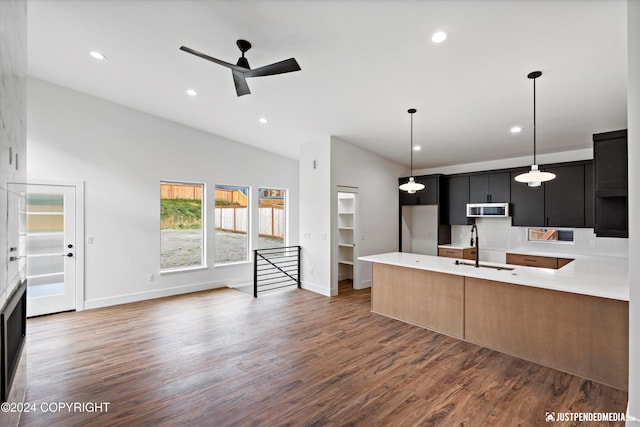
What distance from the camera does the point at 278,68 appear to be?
2627 mm

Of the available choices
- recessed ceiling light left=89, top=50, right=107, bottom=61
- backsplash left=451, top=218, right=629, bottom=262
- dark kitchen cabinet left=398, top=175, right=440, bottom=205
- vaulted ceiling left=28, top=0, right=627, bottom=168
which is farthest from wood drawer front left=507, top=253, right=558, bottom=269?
recessed ceiling light left=89, top=50, right=107, bottom=61

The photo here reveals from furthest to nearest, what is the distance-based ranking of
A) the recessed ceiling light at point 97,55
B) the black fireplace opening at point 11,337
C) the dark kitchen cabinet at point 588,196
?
the dark kitchen cabinet at point 588,196, the recessed ceiling light at point 97,55, the black fireplace opening at point 11,337

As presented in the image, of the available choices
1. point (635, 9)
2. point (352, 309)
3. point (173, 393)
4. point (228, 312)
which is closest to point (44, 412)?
point (173, 393)

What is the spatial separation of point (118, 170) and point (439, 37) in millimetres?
5139

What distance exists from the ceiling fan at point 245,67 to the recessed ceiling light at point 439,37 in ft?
4.12

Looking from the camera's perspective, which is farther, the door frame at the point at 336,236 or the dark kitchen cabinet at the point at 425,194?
the dark kitchen cabinet at the point at 425,194

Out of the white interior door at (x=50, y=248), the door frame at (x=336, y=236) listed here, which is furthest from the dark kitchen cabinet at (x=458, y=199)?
the white interior door at (x=50, y=248)

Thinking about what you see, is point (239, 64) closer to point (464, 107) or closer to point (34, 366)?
point (464, 107)

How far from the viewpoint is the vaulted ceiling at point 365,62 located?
2.46 meters

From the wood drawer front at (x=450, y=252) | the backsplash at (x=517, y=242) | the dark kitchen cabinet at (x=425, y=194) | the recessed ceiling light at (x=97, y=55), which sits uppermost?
the recessed ceiling light at (x=97, y=55)

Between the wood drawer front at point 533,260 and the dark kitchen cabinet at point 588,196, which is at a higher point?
the dark kitchen cabinet at point 588,196

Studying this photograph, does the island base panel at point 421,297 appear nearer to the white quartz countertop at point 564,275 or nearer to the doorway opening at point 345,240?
the white quartz countertop at point 564,275

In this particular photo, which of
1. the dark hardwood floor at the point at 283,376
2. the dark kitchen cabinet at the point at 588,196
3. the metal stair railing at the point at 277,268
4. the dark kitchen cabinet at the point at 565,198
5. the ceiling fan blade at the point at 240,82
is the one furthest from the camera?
the metal stair railing at the point at 277,268

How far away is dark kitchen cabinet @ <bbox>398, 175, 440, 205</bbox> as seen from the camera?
6.57 m
